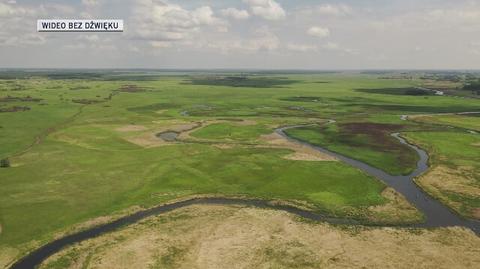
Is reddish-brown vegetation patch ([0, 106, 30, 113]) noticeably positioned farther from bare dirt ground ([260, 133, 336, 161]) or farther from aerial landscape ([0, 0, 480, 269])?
bare dirt ground ([260, 133, 336, 161])

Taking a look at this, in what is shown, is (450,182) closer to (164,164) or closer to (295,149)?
(295,149)

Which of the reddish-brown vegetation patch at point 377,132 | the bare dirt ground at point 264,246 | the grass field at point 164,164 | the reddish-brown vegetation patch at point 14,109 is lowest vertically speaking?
the bare dirt ground at point 264,246

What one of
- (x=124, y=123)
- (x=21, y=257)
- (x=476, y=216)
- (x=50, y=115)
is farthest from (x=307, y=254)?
(x=50, y=115)

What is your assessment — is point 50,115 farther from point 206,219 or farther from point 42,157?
point 206,219

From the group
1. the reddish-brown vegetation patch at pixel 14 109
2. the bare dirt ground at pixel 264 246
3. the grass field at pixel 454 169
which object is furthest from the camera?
the reddish-brown vegetation patch at pixel 14 109

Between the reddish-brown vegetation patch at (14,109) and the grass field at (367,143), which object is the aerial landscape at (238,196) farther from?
the reddish-brown vegetation patch at (14,109)

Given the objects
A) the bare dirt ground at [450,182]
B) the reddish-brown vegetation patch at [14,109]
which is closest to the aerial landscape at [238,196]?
the bare dirt ground at [450,182]
